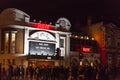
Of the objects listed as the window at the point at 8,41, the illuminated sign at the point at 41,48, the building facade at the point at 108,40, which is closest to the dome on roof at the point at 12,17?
the window at the point at 8,41

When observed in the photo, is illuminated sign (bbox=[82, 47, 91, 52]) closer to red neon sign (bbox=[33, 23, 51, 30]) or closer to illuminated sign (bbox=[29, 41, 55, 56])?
illuminated sign (bbox=[29, 41, 55, 56])

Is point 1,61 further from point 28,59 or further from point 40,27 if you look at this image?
point 40,27

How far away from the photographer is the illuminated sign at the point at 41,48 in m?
47.6

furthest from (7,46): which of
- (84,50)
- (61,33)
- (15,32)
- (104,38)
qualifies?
(104,38)

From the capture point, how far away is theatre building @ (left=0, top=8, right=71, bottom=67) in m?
46.3

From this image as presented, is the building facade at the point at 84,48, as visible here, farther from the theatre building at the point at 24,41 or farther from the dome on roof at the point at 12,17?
the dome on roof at the point at 12,17

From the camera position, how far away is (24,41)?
46.8m

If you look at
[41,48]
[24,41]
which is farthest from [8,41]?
[41,48]

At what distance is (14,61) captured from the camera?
4603 centimetres

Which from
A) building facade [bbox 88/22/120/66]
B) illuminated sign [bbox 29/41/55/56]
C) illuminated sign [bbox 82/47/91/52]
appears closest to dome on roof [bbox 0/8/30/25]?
illuminated sign [bbox 29/41/55/56]

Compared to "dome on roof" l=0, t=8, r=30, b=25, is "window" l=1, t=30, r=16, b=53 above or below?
below

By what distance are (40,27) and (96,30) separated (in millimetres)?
17256

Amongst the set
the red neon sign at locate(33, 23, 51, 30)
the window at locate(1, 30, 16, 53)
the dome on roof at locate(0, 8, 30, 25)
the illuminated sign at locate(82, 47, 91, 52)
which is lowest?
the illuminated sign at locate(82, 47, 91, 52)

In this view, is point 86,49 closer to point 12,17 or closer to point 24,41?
point 24,41
